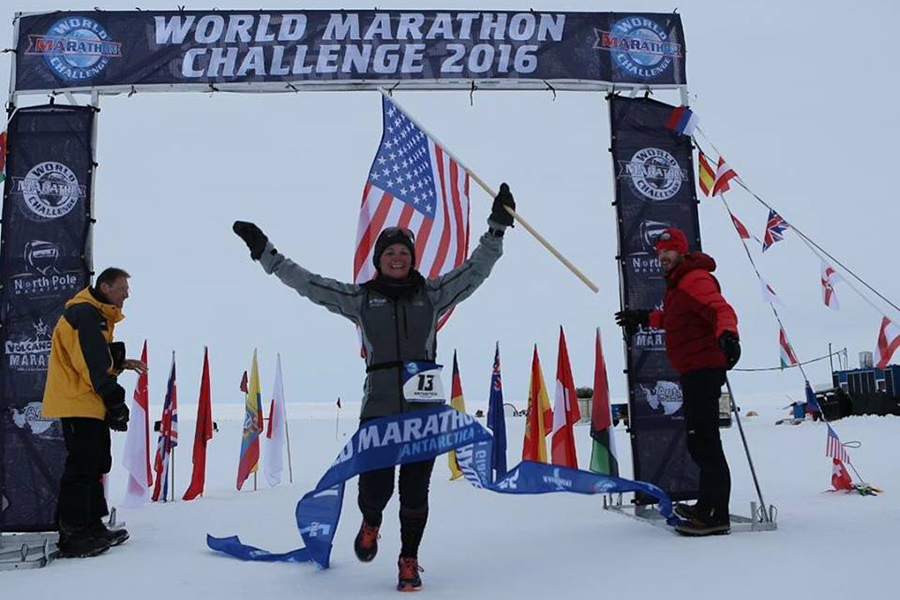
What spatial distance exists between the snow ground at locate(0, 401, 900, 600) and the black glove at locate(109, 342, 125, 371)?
3.89 feet

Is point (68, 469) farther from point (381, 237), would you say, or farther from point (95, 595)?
point (381, 237)

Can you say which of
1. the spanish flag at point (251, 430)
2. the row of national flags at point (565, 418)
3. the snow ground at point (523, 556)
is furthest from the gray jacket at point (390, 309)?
the spanish flag at point (251, 430)

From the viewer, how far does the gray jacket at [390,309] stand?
153 inches

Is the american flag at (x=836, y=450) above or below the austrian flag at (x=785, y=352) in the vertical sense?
below

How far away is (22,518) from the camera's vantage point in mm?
6176

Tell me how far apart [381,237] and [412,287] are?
11.7 inches

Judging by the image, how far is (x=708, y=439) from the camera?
4801 mm

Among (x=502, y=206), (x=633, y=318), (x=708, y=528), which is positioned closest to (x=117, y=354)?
(x=502, y=206)

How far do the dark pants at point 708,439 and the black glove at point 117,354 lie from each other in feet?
12.0

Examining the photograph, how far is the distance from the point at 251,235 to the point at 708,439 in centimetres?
290

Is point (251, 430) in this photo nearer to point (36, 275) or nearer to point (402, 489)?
point (36, 275)

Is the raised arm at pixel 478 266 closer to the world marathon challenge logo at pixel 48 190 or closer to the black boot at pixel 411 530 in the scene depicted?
the black boot at pixel 411 530

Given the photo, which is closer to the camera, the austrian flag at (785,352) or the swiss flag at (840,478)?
the swiss flag at (840,478)

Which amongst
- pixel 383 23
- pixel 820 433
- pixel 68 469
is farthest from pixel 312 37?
pixel 820 433
